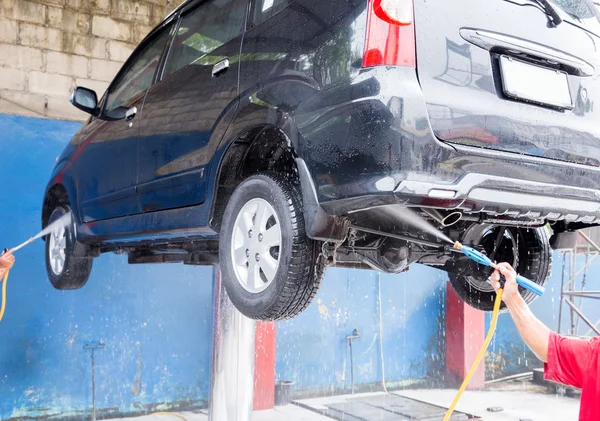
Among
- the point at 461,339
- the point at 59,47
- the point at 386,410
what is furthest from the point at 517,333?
the point at 59,47

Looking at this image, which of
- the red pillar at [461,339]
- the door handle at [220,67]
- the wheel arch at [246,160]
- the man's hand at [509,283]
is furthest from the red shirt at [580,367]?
the red pillar at [461,339]

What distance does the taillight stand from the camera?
6.88 ft

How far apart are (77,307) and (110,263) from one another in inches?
22.9

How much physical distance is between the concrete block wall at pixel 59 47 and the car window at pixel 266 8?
15.8 ft

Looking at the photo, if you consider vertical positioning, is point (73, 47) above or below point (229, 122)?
above

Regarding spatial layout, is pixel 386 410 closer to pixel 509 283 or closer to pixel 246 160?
pixel 246 160

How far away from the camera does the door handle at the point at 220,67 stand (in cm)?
279

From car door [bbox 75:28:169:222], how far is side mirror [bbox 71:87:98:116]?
9 centimetres

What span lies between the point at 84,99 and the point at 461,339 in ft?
23.6

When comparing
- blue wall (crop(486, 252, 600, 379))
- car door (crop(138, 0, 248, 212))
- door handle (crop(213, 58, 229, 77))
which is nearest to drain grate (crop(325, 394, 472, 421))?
blue wall (crop(486, 252, 600, 379))

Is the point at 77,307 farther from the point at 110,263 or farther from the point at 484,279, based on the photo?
the point at 484,279

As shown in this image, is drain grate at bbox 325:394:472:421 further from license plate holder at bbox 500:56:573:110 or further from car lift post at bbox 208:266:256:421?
license plate holder at bbox 500:56:573:110

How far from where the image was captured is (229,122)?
2.70 metres

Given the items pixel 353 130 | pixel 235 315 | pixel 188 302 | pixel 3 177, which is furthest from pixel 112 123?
pixel 188 302
